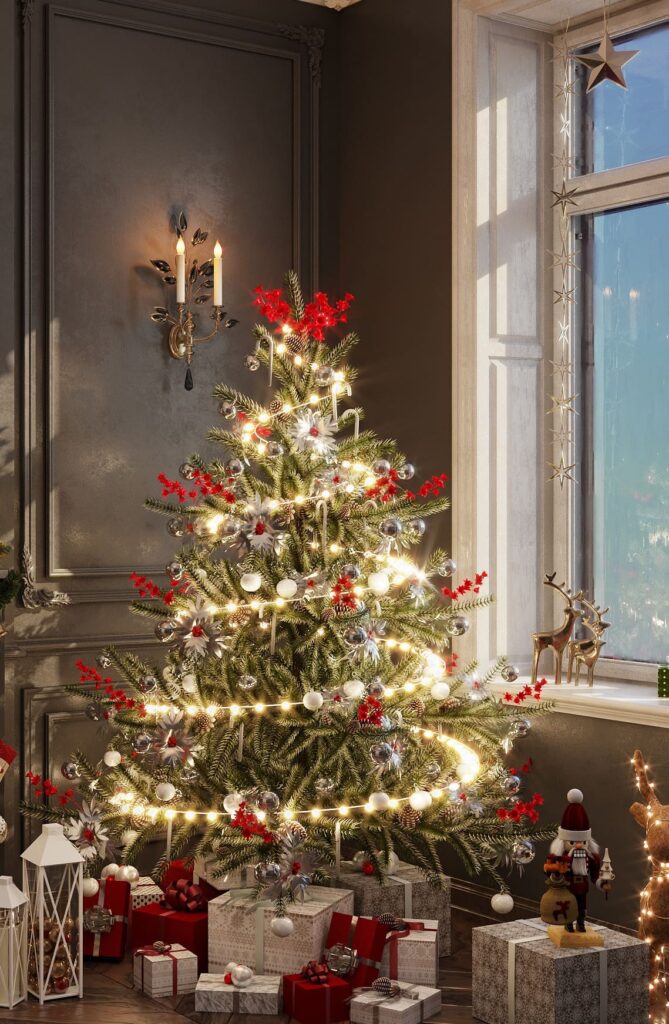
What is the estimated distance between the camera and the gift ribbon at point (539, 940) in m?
3.29

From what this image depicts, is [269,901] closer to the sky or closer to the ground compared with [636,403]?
closer to the ground

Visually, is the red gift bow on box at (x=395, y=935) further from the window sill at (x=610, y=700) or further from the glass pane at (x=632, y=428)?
the glass pane at (x=632, y=428)

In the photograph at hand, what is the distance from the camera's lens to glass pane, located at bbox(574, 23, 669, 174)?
4352 mm

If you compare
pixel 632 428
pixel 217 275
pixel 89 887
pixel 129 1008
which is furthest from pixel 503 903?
pixel 217 275

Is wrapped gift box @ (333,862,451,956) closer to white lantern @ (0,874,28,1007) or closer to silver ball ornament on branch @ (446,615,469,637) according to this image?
silver ball ornament on branch @ (446,615,469,637)

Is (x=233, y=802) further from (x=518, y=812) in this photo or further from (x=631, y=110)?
(x=631, y=110)

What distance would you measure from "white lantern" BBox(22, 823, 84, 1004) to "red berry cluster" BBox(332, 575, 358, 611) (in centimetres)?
102

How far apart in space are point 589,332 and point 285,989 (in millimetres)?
2460

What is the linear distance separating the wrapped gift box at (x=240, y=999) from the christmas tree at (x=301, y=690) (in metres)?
0.25

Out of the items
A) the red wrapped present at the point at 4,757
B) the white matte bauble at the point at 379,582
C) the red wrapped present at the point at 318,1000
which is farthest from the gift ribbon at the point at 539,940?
the red wrapped present at the point at 4,757

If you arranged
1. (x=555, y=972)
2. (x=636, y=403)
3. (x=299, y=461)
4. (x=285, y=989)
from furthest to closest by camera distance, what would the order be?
(x=636, y=403)
(x=299, y=461)
(x=285, y=989)
(x=555, y=972)

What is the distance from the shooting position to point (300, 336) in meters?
4.05

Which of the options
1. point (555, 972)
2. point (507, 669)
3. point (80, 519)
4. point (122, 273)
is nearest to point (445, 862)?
point (507, 669)

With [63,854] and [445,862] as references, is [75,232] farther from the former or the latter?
[445,862]
